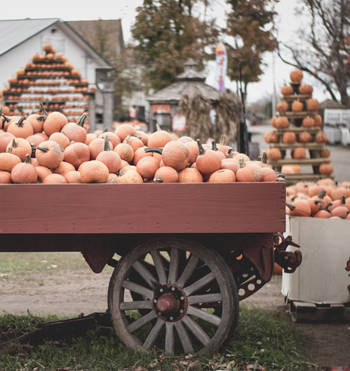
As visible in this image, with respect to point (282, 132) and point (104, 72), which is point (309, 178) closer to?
point (282, 132)

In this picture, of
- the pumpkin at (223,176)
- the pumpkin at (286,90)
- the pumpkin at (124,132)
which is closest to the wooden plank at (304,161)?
the pumpkin at (286,90)

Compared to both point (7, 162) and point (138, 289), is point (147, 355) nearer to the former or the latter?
point (138, 289)

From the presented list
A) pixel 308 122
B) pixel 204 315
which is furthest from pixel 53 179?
pixel 308 122

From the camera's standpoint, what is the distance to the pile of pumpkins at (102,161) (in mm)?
3914

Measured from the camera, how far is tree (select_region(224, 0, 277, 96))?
24.6m

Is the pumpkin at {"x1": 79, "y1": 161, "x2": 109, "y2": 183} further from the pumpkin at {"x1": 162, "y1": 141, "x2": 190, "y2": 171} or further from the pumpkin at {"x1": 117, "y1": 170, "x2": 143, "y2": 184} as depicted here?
the pumpkin at {"x1": 162, "y1": 141, "x2": 190, "y2": 171}

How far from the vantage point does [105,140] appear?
4.18 meters

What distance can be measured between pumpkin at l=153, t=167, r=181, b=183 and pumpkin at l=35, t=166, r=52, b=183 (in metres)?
0.75

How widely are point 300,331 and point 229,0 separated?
80.1 feet

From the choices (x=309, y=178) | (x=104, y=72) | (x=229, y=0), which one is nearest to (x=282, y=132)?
(x=309, y=178)

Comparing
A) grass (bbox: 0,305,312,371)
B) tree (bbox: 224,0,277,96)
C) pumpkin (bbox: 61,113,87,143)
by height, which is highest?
tree (bbox: 224,0,277,96)

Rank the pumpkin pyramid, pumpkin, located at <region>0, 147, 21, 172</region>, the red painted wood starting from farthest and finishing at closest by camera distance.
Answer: the pumpkin pyramid → pumpkin, located at <region>0, 147, 21, 172</region> → the red painted wood

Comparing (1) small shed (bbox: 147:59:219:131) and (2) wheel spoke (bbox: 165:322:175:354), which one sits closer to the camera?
(2) wheel spoke (bbox: 165:322:175:354)

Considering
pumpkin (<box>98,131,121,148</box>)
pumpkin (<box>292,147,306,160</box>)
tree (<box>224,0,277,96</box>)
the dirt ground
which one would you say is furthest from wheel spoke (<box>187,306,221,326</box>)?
tree (<box>224,0,277,96</box>)
